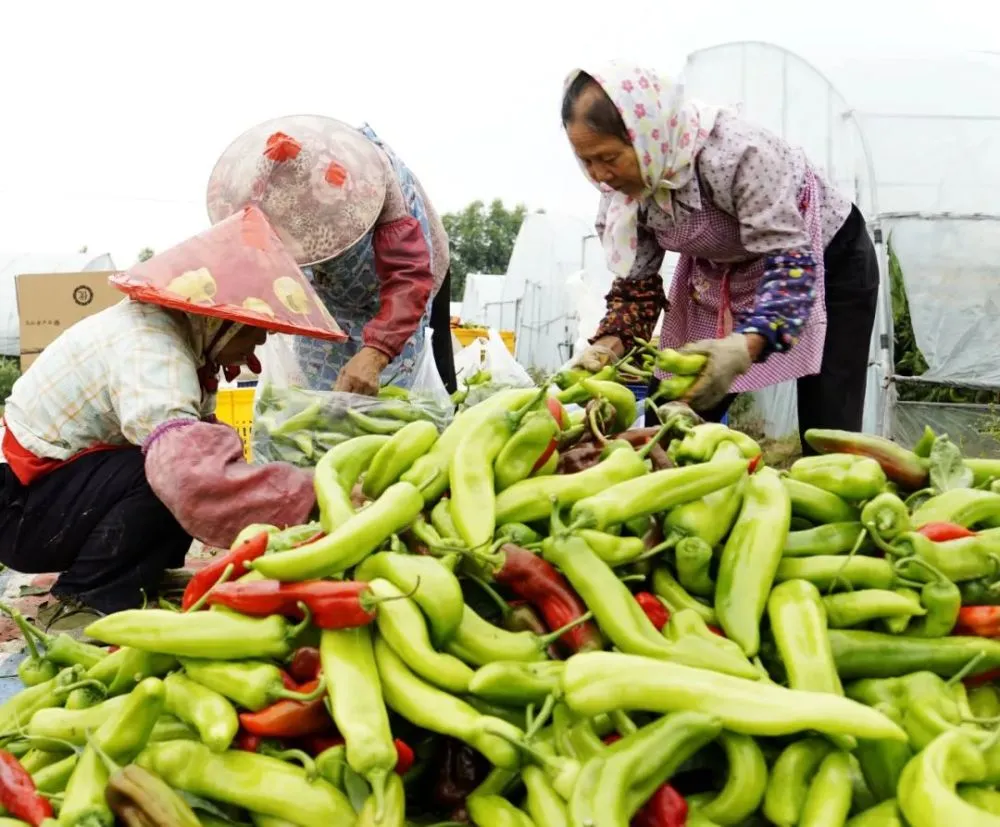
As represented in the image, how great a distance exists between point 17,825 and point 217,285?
178cm

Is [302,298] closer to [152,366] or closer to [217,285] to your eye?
[217,285]

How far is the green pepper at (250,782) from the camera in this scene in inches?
50.6

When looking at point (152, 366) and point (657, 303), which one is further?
point (657, 303)

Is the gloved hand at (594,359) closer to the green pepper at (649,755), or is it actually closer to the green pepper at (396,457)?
the green pepper at (396,457)

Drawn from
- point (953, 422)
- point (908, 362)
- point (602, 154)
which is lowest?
point (953, 422)

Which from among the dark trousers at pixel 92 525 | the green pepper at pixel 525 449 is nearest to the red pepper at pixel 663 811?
the green pepper at pixel 525 449

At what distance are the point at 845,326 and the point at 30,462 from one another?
292 centimetres

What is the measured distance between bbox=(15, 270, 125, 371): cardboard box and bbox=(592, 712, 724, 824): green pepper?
21.1 ft

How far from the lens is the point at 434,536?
5.29 ft

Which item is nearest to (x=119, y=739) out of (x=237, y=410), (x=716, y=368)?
(x=716, y=368)

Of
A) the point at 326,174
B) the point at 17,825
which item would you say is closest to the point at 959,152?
the point at 326,174

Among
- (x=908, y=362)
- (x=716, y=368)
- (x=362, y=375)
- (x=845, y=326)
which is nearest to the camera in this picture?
(x=716, y=368)

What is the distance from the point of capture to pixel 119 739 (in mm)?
1363

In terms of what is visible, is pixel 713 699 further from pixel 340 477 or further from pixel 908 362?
pixel 908 362
